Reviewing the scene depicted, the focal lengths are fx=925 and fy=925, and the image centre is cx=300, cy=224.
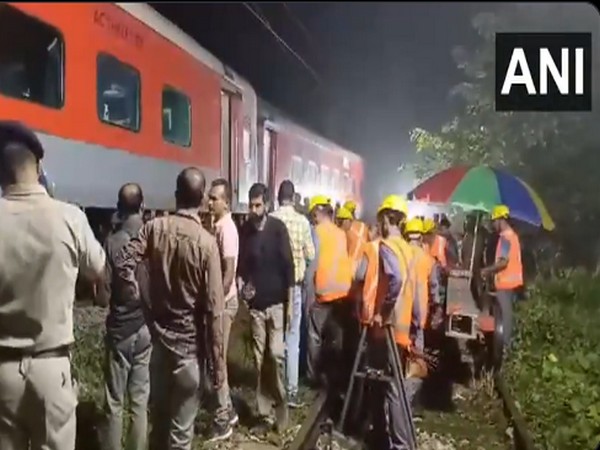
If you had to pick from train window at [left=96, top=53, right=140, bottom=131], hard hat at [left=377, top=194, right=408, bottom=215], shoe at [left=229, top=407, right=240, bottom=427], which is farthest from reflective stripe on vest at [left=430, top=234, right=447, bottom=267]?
train window at [left=96, top=53, right=140, bottom=131]

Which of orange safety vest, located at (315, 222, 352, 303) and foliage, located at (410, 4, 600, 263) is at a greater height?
foliage, located at (410, 4, 600, 263)

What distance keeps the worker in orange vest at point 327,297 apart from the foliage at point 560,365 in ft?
1.53

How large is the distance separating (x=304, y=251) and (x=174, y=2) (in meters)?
0.68

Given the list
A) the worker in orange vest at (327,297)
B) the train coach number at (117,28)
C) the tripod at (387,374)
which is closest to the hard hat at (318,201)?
the worker in orange vest at (327,297)

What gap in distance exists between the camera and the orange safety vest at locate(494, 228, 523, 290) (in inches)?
92.0

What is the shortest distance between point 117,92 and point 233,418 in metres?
0.86

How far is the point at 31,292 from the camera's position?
2088mm

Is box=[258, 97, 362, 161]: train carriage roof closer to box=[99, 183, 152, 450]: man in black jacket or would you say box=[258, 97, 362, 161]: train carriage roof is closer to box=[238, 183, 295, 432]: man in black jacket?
box=[238, 183, 295, 432]: man in black jacket

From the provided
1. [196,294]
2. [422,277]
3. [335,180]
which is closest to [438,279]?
[422,277]

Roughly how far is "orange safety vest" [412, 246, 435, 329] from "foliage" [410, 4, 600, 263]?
7.9 inches

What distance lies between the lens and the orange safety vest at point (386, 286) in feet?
7.51

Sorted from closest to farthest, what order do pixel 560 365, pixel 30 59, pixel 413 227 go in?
pixel 30 59 → pixel 413 227 → pixel 560 365

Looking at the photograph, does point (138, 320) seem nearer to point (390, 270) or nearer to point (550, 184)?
point (390, 270)

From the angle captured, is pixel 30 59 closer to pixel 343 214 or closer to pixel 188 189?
pixel 188 189
